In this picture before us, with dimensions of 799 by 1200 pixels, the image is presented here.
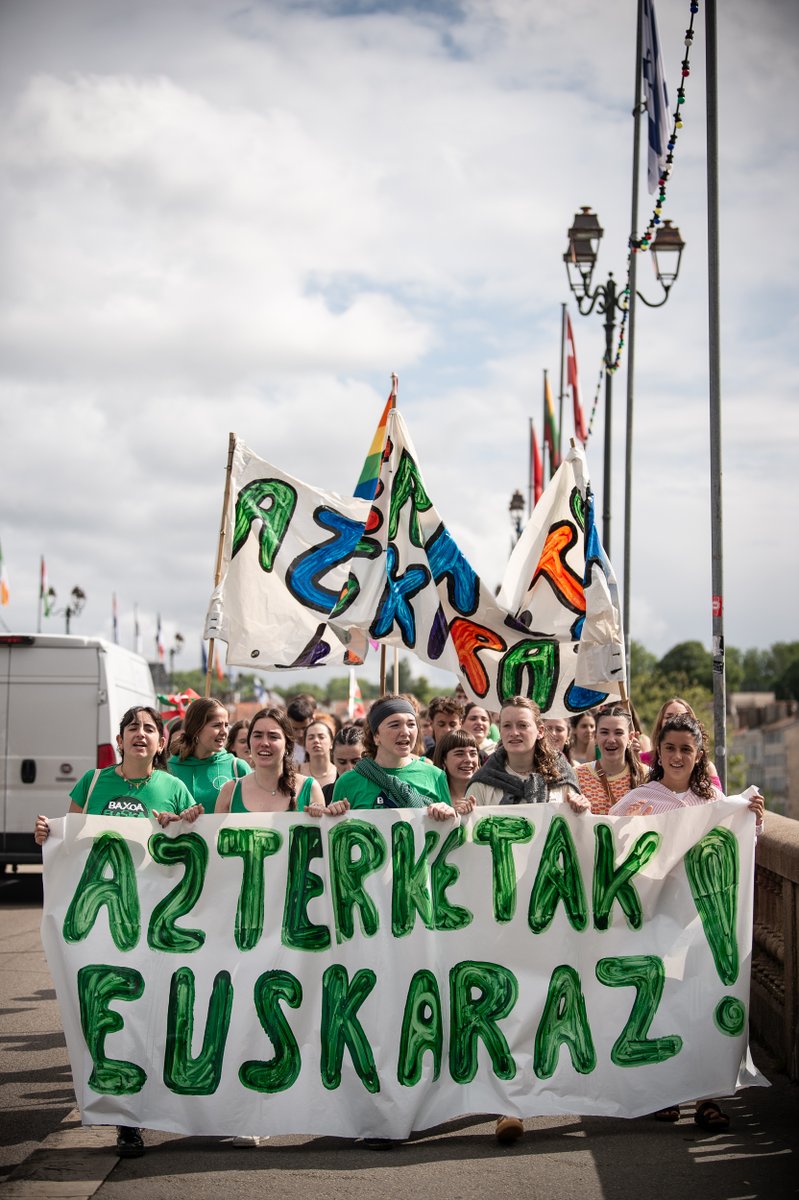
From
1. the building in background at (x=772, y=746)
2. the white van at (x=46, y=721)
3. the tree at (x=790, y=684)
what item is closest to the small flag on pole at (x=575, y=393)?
the white van at (x=46, y=721)

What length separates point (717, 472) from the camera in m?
10.7

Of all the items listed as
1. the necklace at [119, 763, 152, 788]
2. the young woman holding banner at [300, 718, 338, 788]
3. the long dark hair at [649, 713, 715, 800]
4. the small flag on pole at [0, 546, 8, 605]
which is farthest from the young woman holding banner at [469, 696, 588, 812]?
the small flag on pole at [0, 546, 8, 605]

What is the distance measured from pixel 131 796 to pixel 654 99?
10.1 m

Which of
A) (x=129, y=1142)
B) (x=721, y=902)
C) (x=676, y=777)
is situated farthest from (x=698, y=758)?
(x=129, y=1142)

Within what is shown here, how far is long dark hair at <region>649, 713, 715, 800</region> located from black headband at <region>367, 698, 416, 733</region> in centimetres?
125

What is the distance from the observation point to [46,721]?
1443 centimetres

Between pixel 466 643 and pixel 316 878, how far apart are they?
3.26 metres

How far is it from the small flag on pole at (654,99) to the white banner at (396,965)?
340 inches

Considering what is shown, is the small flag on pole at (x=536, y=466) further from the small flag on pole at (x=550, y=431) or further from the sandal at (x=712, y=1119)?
the sandal at (x=712, y=1119)

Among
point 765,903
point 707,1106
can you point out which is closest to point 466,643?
point 765,903

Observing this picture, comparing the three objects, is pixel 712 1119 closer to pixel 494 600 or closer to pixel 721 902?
pixel 721 902

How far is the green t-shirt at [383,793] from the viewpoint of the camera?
21.2ft

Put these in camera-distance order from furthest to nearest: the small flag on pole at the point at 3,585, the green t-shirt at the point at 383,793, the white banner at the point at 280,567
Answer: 1. the small flag on pole at the point at 3,585
2. the white banner at the point at 280,567
3. the green t-shirt at the point at 383,793

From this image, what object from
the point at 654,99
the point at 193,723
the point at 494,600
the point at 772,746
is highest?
the point at 654,99
